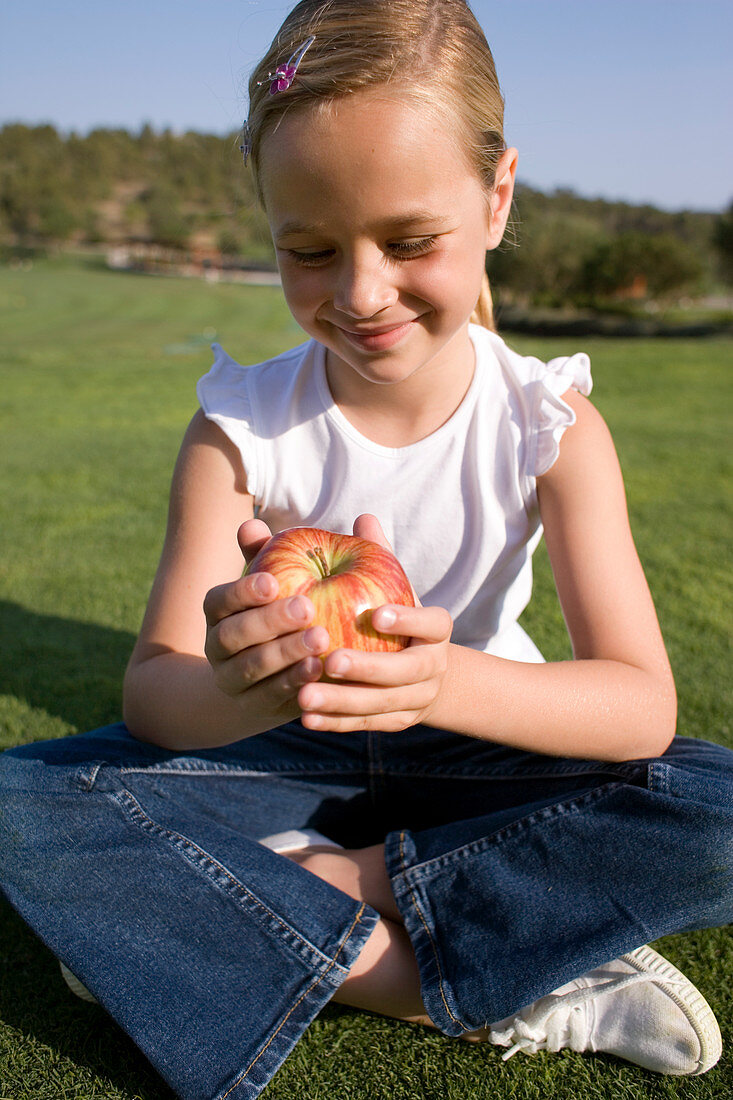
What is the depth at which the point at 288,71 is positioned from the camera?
164 centimetres

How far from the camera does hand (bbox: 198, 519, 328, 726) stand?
1278 mm

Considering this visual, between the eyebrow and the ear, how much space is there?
0.32 metres

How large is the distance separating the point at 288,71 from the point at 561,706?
1293mm

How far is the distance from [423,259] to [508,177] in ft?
1.59

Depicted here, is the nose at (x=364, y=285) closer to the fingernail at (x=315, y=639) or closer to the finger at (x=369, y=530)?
the finger at (x=369, y=530)

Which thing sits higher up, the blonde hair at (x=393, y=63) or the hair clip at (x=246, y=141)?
the blonde hair at (x=393, y=63)

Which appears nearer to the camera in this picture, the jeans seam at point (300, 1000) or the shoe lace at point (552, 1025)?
the jeans seam at point (300, 1000)

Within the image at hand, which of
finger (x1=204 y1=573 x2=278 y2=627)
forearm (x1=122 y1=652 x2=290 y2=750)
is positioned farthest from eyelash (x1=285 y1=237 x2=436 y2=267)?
forearm (x1=122 y1=652 x2=290 y2=750)

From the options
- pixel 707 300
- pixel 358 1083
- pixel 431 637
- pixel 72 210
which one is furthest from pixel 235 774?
pixel 72 210

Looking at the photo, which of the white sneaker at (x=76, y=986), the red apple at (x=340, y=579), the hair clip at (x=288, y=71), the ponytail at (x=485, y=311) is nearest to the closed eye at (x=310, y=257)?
the hair clip at (x=288, y=71)

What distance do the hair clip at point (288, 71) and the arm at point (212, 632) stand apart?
0.72 m

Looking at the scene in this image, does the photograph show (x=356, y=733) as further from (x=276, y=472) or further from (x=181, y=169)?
(x=181, y=169)

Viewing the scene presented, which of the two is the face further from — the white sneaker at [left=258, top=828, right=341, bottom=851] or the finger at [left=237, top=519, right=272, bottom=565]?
the white sneaker at [left=258, top=828, right=341, bottom=851]

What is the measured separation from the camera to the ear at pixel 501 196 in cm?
191
